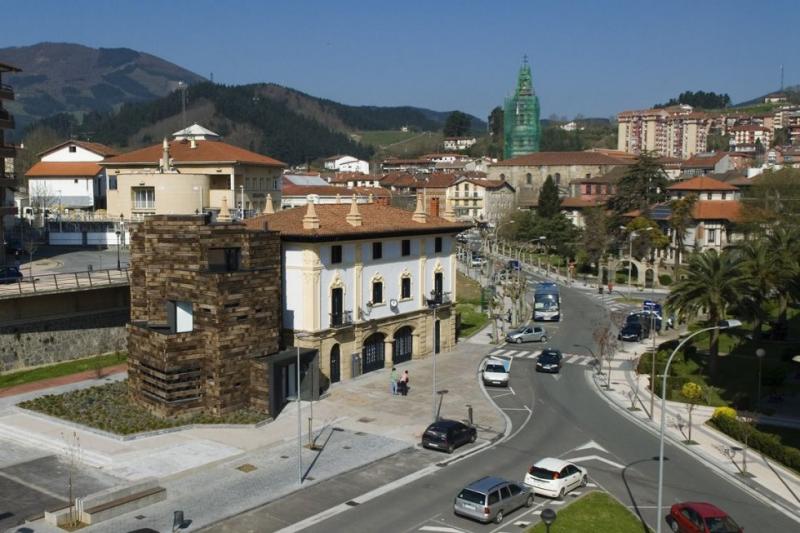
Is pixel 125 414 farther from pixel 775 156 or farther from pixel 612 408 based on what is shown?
pixel 775 156

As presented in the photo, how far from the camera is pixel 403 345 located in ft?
181

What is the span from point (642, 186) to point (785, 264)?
60.5 meters

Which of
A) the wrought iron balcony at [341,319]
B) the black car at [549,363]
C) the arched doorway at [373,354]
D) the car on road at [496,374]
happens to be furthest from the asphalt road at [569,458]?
the wrought iron balcony at [341,319]

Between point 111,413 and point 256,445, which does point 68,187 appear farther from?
point 256,445

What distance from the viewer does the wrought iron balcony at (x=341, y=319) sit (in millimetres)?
48562

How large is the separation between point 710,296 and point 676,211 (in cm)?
4872

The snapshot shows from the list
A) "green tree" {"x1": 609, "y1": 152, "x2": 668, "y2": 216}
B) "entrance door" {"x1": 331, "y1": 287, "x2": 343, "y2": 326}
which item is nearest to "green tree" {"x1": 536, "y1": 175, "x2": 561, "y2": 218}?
"green tree" {"x1": 609, "y1": 152, "x2": 668, "y2": 216}

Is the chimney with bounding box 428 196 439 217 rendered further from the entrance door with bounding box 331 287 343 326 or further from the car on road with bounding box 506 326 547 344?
the entrance door with bounding box 331 287 343 326

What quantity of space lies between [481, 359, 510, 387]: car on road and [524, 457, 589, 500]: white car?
656 inches

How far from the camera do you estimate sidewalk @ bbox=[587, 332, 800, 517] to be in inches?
1308

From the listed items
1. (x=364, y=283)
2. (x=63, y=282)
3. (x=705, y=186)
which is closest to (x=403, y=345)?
(x=364, y=283)

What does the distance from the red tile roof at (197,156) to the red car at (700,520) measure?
5514 cm

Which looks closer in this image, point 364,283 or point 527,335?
point 364,283

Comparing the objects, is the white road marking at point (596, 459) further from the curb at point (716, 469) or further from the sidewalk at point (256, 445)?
the sidewalk at point (256, 445)
